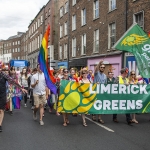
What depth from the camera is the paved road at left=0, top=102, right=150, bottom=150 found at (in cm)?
564

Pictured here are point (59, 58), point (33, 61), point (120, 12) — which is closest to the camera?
point (120, 12)

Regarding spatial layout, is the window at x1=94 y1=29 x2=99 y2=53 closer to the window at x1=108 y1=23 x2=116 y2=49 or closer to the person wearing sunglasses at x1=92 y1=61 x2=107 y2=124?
the window at x1=108 y1=23 x2=116 y2=49

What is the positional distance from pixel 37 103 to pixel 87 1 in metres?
19.4

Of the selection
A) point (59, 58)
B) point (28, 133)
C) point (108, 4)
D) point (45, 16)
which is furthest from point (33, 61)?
point (28, 133)

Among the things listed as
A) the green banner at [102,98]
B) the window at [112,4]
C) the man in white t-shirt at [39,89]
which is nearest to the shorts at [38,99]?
the man in white t-shirt at [39,89]

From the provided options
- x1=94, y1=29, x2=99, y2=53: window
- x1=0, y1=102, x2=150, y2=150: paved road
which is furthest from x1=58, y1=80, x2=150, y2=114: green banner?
x1=94, y1=29, x2=99, y2=53: window

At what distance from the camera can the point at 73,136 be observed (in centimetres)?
655

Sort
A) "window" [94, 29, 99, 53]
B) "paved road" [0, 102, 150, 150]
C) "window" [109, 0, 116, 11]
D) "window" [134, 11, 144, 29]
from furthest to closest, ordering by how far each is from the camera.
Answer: "window" [94, 29, 99, 53] → "window" [109, 0, 116, 11] → "window" [134, 11, 144, 29] → "paved road" [0, 102, 150, 150]

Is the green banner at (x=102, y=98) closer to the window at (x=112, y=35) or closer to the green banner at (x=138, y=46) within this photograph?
the green banner at (x=138, y=46)

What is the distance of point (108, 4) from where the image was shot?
21.4m

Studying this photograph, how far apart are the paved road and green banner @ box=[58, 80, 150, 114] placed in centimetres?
46

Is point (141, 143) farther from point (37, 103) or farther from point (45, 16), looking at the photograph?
point (45, 16)

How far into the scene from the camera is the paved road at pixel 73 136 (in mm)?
5637

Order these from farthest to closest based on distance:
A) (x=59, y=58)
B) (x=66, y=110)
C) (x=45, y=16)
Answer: (x=45, y=16)
(x=59, y=58)
(x=66, y=110)
